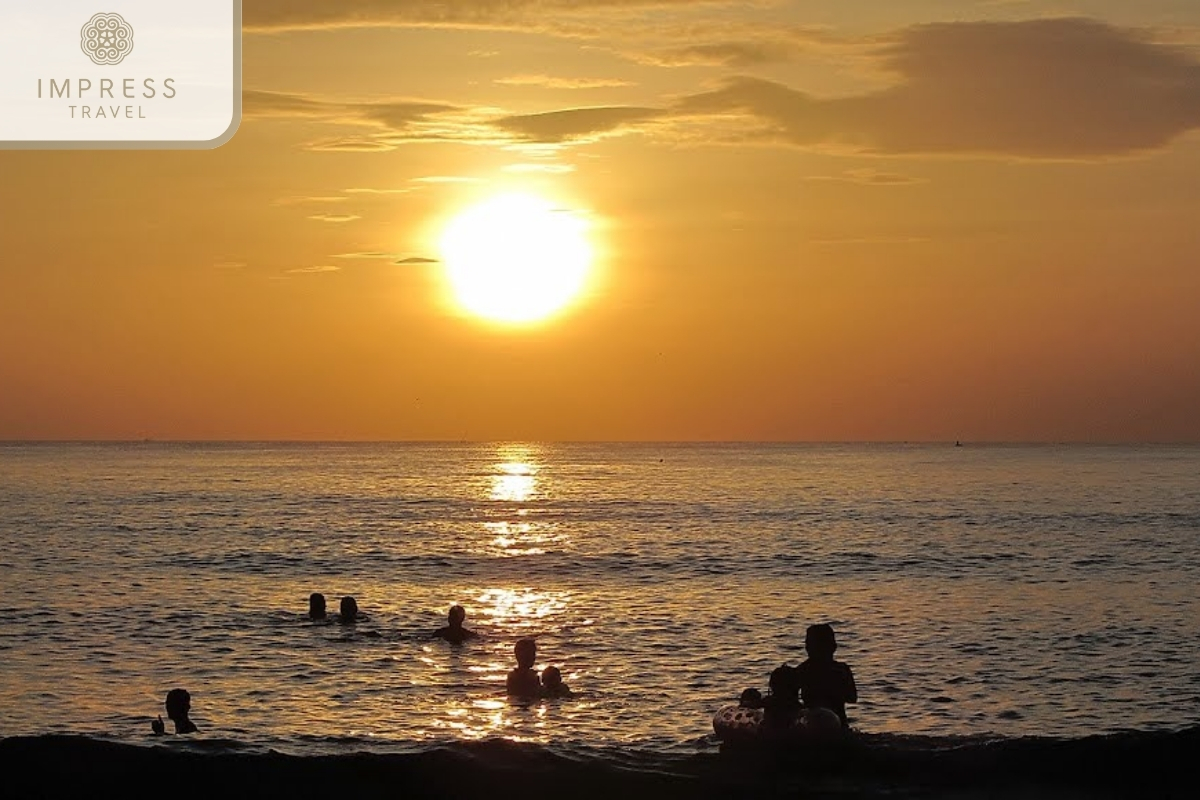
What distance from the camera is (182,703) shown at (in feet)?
70.7

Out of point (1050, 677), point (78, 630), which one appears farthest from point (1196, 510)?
point (78, 630)

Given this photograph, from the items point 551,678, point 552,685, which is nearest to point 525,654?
point 551,678

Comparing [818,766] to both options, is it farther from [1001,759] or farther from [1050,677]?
[1050,677]

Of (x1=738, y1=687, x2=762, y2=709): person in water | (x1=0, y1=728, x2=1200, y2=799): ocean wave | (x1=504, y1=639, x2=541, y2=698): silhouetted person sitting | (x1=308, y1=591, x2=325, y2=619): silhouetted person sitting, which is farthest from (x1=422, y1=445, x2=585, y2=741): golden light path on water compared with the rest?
(x1=0, y1=728, x2=1200, y2=799): ocean wave

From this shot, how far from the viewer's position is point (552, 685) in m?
25.6

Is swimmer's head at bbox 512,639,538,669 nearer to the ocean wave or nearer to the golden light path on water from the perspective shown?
the golden light path on water

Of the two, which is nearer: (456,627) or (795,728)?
(795,728)

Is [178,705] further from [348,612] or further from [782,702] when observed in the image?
[348,612]

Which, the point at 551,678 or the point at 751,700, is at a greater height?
the point at 551,678

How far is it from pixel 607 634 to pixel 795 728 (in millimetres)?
18711

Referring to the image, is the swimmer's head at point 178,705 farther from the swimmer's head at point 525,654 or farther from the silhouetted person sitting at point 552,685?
the silhouetted person sitting at point 552,685

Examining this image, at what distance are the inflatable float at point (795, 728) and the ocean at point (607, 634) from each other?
49 centimetres

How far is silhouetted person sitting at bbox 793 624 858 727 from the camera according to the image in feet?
55.3

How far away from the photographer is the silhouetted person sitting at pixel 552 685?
25.6 meters
